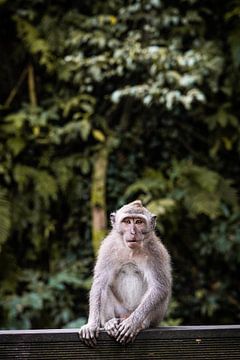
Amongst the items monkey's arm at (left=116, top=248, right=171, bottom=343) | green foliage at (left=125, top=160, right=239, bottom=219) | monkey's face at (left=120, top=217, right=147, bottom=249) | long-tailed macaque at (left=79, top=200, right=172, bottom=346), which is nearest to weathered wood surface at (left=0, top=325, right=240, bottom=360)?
monkey's arm at (left=116, top=248, right=171, bottom=343)

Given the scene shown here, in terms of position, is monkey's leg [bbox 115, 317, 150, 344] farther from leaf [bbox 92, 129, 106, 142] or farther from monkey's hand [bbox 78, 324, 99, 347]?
leaf [bbox 92, 129, 106, 142]

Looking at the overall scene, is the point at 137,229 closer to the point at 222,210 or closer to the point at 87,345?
the point at 87,345

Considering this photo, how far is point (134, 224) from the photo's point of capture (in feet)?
13.1

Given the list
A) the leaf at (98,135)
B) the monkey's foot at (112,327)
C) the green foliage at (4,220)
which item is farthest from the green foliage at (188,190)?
the monkey's foot at (112,327)

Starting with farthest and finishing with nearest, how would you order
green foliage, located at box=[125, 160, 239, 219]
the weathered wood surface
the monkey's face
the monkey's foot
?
green foliage, located at box=[125, 160, 239, 219] → the monkey's face → the monkey's foot → the weathered wood surface

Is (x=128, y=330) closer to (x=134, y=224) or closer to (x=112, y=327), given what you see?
(x=112, y=327)

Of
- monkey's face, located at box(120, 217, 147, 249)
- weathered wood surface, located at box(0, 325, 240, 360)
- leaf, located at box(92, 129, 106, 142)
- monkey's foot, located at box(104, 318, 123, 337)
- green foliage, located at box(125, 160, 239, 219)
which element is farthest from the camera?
leaf, located at box(92, 129, 106, 142)

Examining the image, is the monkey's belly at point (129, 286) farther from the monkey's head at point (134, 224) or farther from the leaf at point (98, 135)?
the leaf at point (98, 135)

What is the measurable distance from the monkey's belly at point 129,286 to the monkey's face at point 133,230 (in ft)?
0.71

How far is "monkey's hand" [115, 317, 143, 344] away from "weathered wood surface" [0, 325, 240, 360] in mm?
122

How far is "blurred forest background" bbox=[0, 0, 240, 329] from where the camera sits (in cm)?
696

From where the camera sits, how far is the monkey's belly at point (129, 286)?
4102 millimetres

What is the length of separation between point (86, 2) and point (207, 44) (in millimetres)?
1586

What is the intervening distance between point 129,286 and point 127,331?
32.8 inches
